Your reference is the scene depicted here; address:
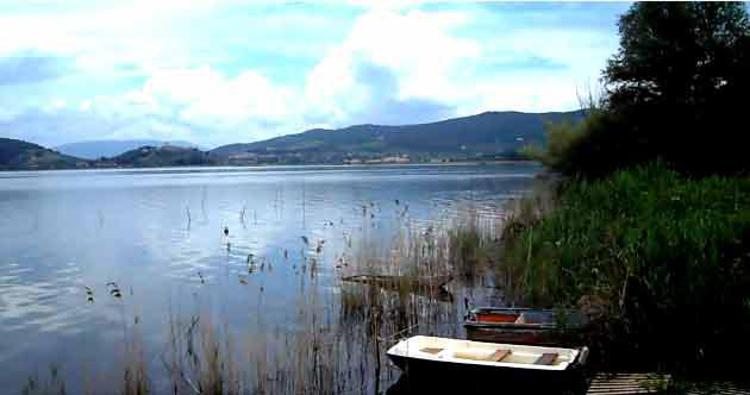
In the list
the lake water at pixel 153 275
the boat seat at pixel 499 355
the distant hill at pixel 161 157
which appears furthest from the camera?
the distant hill at pixel 161 157

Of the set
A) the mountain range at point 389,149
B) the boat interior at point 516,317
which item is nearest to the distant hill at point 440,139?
the mountain range at point 389,149

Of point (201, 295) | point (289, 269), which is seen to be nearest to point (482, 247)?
point (289, 269)

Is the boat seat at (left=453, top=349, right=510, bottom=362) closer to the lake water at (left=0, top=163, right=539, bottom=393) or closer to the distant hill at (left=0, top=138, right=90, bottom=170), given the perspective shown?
the lake water at (left=0, top=163, right=539, bottom=393)

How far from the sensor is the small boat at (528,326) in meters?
10.8

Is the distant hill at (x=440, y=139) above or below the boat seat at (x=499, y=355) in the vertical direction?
above

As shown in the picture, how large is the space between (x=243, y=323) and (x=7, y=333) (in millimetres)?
4732

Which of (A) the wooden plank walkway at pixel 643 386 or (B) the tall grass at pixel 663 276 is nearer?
(A) the wooden plank walkway at pixel 643 386

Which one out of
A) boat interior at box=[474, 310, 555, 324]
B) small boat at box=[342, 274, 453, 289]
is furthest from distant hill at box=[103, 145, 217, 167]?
boat interior at box=[474, 310, 555, 324]

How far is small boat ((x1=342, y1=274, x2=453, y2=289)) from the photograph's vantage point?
14.3 metres

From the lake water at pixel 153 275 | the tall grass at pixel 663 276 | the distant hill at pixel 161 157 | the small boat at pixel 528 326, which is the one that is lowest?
the lake water at pixel 153 275

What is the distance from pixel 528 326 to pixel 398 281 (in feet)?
12.1

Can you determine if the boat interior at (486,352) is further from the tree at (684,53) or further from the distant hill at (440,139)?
the distant hill at (440,139)

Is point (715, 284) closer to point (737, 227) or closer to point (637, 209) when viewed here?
point (737, 227)

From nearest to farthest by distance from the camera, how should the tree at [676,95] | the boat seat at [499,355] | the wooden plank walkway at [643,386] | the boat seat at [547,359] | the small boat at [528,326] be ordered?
the wooden plank walkway at [643,386]
the boat seat at [547,359]
the boat seat at [499,355]
the small boat at [528,326]
the tree at [676,95]
